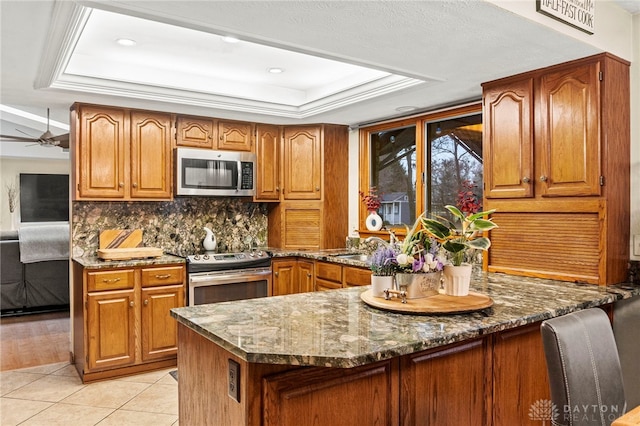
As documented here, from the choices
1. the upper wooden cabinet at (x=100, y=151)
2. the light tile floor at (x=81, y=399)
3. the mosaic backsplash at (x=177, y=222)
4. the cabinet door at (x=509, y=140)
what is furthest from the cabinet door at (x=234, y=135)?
the cabinet door at (x=509, y=140)

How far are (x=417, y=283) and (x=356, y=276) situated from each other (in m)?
1.62

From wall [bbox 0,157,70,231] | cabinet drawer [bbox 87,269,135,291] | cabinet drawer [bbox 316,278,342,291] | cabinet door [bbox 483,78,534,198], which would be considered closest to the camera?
cabinet door [bbox 483,78,534,198]

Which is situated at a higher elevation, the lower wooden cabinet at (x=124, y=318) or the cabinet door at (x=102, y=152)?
the cabinet door at (x=102, y=152)

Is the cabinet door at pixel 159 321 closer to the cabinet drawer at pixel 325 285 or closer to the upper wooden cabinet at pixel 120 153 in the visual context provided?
the upper wooden cabinet at pixel 120 153

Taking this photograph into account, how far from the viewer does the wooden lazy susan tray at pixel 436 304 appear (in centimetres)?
194

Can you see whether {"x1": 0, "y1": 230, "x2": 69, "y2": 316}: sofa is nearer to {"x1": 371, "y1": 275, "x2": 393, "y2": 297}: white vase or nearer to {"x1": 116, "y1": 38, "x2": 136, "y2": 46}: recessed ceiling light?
{"x1": 116, "y1": 38, "x2": 136, "y2": 46}: recessed ceiling light

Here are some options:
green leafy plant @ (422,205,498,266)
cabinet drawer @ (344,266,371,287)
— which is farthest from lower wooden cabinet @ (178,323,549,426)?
cabinet drawer @ (344,266,371,287)

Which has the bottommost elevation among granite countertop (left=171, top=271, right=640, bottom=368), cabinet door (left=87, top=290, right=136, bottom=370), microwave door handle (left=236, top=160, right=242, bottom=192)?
cabinet door (left=87, top=290, right=136, bottom=370)

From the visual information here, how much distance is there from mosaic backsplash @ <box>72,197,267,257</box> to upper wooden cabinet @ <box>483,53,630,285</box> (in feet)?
8.77

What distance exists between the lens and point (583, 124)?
2.58m

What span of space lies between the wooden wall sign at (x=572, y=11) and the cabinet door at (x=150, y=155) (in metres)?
3.09

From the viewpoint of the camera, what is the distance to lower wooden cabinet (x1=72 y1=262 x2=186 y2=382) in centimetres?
347

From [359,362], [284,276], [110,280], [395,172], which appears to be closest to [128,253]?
[110,280]

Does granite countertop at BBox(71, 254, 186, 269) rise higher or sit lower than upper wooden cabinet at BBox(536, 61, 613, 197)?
lower
